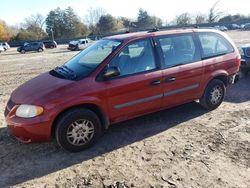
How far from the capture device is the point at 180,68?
18.6 feet

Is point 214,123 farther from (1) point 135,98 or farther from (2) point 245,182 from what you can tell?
(2) point 245,182

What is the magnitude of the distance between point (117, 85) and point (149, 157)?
4.20 ft

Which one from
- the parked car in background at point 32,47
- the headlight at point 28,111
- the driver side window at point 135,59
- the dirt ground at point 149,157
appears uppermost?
the driver side window at point 135,59

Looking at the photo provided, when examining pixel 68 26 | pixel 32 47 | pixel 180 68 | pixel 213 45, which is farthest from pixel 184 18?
pixel 180 68

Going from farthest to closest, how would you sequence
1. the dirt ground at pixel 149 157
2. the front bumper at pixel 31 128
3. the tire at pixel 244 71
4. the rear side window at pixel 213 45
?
1. the tire at pixel 244 71
2. the rear side window at pixel 213 45
3. the front bumper at pixel 31 128
4. the dirt ground at pixel 149 157

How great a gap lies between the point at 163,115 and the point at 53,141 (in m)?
2.35

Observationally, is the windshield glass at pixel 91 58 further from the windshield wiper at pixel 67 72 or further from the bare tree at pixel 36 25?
the bare tree at pixel 36 25

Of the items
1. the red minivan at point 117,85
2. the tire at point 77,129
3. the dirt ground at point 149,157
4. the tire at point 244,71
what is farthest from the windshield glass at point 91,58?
the tire at point 244,71

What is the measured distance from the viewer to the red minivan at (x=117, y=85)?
453 cm

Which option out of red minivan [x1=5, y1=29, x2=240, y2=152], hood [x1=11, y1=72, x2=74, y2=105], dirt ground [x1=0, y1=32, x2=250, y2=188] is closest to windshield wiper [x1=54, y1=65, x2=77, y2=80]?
red minivan [x1=5, y1=29, x2=240, y2=152]

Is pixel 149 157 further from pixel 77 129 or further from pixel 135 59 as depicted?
pixel 135 59

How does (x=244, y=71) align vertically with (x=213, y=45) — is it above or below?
below

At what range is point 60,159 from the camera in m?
4.58

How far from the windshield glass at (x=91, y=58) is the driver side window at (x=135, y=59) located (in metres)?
0.20
